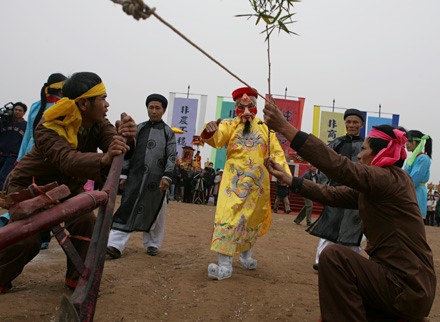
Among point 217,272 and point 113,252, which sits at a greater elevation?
point 217,272

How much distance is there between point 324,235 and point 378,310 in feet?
7.50

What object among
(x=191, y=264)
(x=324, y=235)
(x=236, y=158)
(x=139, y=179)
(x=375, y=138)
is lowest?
(x=191, y=264)

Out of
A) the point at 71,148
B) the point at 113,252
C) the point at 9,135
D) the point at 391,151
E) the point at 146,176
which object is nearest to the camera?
the point at 391,151

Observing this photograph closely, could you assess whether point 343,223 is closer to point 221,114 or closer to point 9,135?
point 9,135

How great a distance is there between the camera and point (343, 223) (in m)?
4.96

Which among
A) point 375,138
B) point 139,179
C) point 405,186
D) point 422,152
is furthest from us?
point 422,152

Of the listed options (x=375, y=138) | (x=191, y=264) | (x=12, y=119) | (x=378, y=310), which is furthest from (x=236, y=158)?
(x=12, y=119)

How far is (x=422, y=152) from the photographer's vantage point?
5.98 m

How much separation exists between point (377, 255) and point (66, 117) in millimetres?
2319

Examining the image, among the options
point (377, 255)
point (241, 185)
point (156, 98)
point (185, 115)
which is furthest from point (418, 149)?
point (185, 115)

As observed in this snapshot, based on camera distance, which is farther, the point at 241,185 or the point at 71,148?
the point at 241,185

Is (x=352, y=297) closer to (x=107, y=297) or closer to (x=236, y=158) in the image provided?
(x=107, y=297)

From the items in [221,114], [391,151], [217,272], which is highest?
[221,114]

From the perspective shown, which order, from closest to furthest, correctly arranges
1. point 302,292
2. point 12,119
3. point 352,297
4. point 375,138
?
point 352,297, point 375,138, point 302,292, point 12,119
